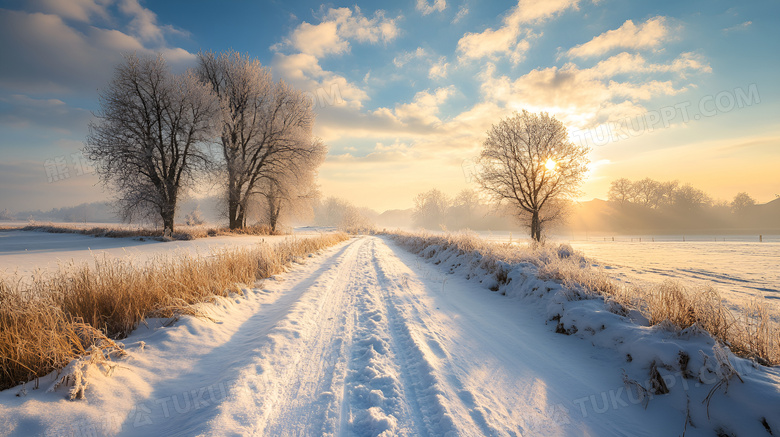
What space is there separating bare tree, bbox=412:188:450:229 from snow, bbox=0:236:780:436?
8607 centimetres

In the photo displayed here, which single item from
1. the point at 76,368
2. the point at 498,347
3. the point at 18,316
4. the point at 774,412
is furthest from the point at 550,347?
the point at 18,316

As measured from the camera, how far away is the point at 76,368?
2164 mm

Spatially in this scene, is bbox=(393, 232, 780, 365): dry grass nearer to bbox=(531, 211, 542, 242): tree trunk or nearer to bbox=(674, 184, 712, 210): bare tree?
bbox=(531, 211, 542, 242): tree trunk

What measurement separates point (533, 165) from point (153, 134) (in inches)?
943

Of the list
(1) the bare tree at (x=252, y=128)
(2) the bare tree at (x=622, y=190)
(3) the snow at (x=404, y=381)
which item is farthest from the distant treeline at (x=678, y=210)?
(3) the snow at (x=404, y=381)

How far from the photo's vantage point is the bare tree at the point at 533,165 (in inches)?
744

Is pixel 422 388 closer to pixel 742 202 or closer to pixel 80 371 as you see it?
pixel 80 371

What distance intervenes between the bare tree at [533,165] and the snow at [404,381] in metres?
17.5

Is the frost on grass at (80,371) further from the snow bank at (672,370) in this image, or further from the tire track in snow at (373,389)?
the snow bank at (672,370)

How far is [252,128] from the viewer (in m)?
18.8

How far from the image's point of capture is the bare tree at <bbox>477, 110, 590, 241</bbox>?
18906 millimetres

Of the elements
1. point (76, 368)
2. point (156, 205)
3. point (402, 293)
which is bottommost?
point (402, 293)

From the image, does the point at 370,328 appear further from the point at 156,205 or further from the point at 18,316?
the point at 156,205

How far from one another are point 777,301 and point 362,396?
10445mm
